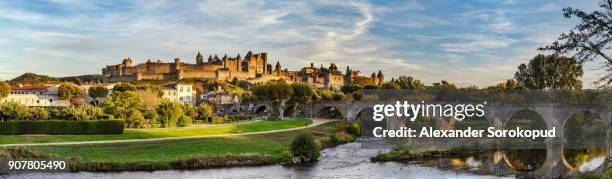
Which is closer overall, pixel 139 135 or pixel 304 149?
pixel 304 149

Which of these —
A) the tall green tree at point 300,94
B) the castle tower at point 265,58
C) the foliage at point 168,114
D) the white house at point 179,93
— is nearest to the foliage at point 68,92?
the white house at point 179,93

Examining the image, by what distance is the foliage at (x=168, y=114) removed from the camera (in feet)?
155

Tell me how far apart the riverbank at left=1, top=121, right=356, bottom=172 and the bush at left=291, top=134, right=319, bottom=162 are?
527 millimetres

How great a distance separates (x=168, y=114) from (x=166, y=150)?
45.7ft

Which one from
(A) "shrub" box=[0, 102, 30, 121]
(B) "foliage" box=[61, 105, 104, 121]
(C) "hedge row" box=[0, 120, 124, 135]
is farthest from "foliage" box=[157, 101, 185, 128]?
(A) "shrub" box=[0, 102, 30, 121]

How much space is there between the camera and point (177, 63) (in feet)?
571

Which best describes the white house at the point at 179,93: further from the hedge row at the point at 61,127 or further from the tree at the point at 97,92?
the hedge row at the point at 61,127

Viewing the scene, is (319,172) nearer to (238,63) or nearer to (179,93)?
(179,93)

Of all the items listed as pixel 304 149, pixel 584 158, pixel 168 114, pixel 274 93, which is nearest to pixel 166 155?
pixel 304 149

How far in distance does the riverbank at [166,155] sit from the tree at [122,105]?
29.2 feet

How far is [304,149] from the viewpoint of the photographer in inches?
1336

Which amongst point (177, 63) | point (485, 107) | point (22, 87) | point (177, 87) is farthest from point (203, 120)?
point (177, 63)

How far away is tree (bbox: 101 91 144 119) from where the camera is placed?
44406 millimetres

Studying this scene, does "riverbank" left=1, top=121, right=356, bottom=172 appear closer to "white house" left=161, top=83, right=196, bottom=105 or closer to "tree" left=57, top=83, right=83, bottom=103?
"tree" left=57, top=83, right=83, bottom=103
